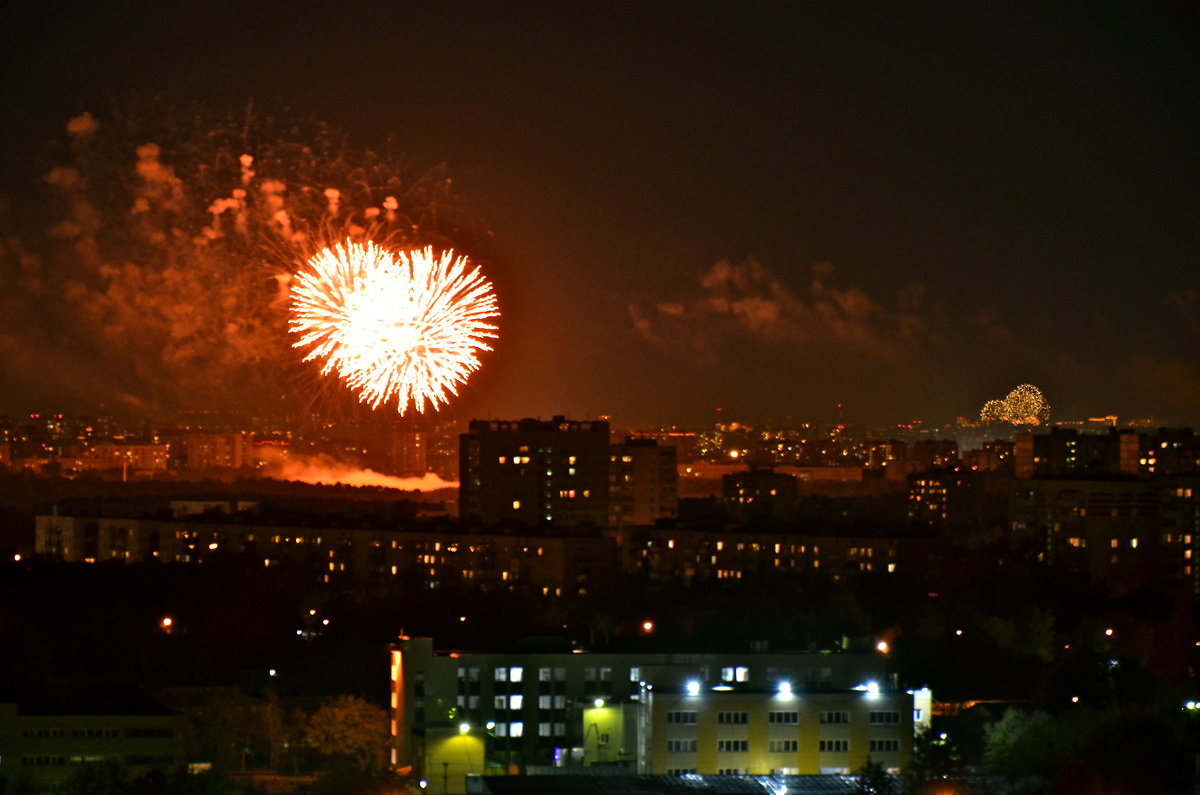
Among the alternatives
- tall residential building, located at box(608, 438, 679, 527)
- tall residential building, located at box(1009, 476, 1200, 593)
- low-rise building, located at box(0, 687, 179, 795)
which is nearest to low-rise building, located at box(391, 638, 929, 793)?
low-rise building, located at box(0, 687, 179, 795)

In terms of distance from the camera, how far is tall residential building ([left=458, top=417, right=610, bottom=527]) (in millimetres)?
33156

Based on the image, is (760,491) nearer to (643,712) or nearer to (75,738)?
(643,712)

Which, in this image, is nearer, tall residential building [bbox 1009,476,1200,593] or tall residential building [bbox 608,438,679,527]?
tall residential building [bbox 1009,476,1200,593]

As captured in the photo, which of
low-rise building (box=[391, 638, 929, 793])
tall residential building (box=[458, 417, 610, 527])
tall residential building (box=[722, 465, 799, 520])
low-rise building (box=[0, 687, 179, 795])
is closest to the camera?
low-rise building (box=[0, 687, 179, 795])

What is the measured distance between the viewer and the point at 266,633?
20797 millimetres

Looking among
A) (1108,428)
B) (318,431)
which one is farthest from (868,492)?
(318,431)

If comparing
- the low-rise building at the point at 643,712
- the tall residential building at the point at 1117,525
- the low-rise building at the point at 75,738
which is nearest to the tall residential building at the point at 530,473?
the tall residential building at the point at 1117,525

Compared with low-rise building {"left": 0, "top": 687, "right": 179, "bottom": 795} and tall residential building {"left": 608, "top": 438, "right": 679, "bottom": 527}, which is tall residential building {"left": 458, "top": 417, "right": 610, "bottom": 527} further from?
low-rise building {"left": 0, "top": 687, "right": 179, "bottom": 795}

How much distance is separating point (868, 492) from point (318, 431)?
9.97 metres

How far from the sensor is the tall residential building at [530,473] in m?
33.2

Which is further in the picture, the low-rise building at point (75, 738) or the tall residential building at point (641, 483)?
the tall residential building at point (641, 483)

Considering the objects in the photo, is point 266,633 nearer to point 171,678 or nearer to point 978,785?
point 171,678

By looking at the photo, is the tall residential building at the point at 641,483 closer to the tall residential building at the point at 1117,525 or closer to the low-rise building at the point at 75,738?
the tall residential building at the point at 1117,525

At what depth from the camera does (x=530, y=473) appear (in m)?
33.4
